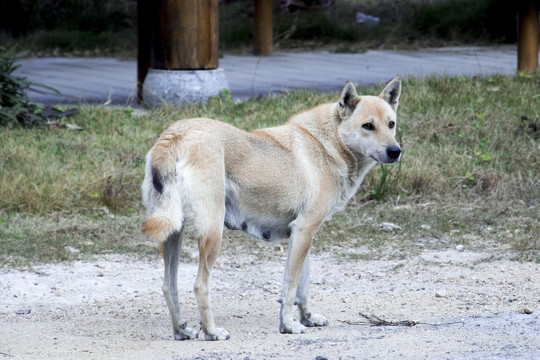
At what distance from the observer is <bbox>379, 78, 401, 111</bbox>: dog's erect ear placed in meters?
4.65

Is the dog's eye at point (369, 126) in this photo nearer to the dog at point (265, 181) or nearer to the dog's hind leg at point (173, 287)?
the dog at point (265, 181)

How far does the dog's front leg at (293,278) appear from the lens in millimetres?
4199

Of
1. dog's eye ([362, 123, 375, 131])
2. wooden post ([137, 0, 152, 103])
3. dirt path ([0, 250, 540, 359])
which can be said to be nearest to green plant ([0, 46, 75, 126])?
wooden post ([137, 0, 152, 103])

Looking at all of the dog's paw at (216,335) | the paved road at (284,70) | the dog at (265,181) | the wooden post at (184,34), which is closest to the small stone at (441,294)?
the dog at (265,181)

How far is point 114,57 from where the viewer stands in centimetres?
1402

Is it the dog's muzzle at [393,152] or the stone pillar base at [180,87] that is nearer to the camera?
the dog's muzzle at [393,152]

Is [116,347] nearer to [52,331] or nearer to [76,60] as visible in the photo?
[52,331]

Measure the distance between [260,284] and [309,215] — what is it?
3.45 feet

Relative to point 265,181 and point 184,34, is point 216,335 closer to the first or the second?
point 265,181

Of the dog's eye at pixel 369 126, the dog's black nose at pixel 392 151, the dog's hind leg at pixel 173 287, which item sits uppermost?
the dog's eye at pixel 369 126

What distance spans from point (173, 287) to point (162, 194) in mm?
561

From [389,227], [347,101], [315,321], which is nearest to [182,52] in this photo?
[389,227]

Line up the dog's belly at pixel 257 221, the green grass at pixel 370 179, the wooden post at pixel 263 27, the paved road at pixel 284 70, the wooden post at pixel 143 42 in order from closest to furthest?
the dog's belly at pixel 257 221, the green grass at pixel 370 179, the wooden post at pixel 143 42, the paved road at pixel 284 70, the wooden post at pixel 263 27

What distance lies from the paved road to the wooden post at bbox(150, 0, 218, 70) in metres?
0.61
